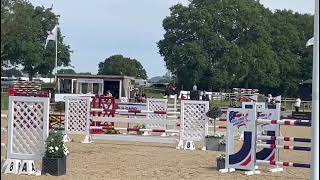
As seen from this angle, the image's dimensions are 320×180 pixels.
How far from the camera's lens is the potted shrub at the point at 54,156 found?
10.5 meters

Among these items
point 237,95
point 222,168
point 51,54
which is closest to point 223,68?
point 237,95

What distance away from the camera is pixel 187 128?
18.1 m

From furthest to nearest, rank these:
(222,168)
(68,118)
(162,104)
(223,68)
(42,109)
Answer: (223,68) → (162,104) → (68,118) → (222,168) → (42,109)

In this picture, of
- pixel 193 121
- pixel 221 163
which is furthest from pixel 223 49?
pixel 221 163

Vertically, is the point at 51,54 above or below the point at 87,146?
above

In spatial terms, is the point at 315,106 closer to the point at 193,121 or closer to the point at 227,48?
the point at 193,121

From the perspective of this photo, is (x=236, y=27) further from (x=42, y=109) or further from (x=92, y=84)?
(x=42, y=109)

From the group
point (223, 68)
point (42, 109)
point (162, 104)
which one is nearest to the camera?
point (42, 109)

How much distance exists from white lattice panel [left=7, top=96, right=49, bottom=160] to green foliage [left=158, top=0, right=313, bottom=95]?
6018 centimetres

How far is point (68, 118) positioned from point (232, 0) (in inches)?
2251

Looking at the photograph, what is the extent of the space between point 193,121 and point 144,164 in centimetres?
499

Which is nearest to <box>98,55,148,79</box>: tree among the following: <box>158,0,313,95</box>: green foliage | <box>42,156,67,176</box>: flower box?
<box>158,0,313,95</box>: green foliage

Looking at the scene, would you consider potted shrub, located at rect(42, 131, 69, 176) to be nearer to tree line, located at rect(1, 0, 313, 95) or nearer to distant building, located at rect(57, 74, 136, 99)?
distant building, located at rect(57, 74, 136, 99)

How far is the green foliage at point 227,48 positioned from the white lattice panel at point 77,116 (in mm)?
51549
